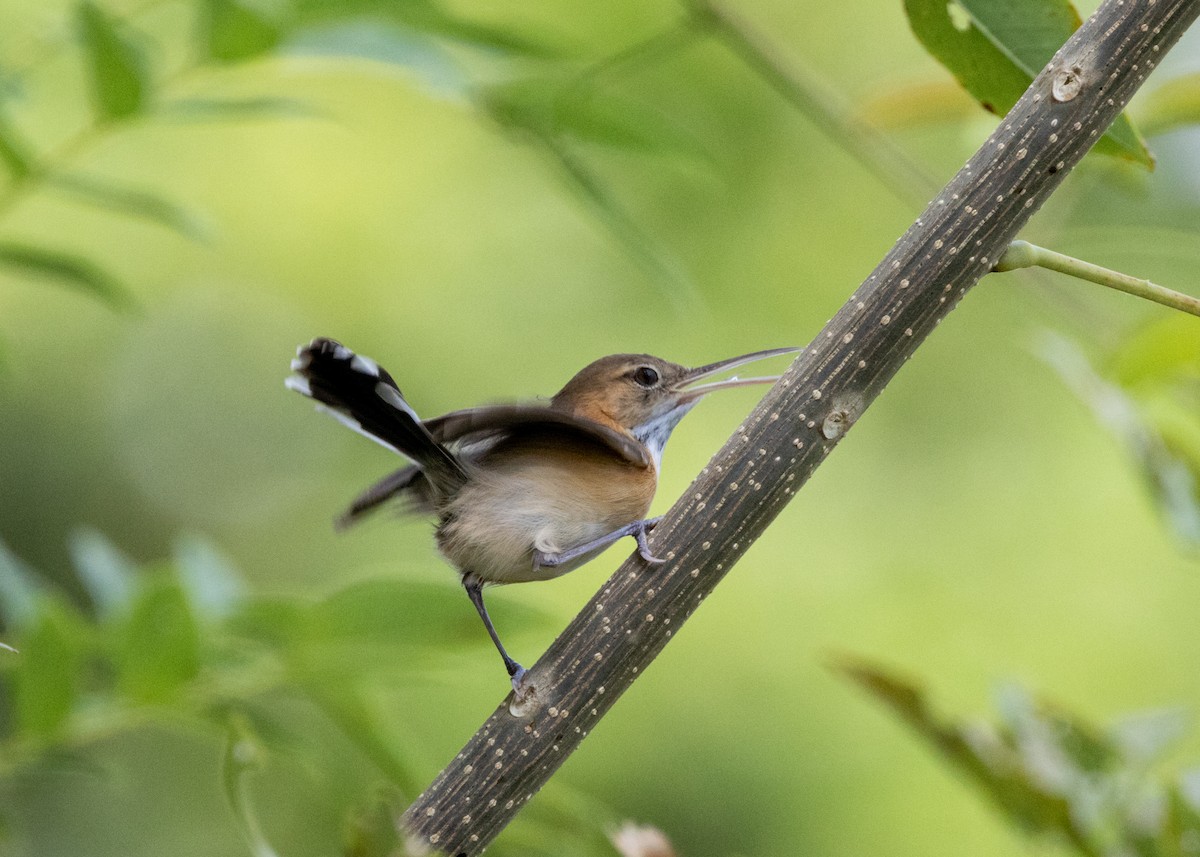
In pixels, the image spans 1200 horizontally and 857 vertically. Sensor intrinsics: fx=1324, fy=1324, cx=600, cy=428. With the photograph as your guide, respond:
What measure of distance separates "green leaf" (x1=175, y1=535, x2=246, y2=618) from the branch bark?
3.71ft

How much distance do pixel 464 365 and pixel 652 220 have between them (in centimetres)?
158

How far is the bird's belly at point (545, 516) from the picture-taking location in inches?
88.5

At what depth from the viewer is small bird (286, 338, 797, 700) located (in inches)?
75.9

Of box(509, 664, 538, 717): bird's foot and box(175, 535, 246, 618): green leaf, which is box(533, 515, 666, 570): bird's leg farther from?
box(175, 535, 246, 618): green leaf

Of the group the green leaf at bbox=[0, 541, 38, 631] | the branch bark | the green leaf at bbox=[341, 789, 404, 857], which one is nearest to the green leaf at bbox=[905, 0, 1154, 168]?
the branch bark

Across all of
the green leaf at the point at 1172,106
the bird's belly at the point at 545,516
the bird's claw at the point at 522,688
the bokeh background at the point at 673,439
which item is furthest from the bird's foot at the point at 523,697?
the bokeh background at the point at 673,439

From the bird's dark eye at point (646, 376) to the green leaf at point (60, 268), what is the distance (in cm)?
107

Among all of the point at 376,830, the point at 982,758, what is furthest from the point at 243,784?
the point at 982,758

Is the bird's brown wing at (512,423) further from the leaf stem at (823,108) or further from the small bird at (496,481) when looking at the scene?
the leaf stem at (823,108)

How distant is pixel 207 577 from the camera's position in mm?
2727

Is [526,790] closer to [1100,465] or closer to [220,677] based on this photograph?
[220,677]

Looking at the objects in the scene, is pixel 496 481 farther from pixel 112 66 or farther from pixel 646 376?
pixel 112 66

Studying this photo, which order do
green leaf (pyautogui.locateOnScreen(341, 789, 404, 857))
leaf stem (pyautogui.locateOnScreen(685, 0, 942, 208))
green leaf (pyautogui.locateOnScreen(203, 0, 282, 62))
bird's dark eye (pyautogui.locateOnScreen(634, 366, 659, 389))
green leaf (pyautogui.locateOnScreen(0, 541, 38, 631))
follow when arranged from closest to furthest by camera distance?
1. green leaf (pyautogui.locateOnScreen(341, 789, 404, 857))
2. green leaf (pyautogui.locateOnScreen(203, 0, 282, 62))
3. green leaf (pyautogui.locateOnScreen(0, 541, 38, 631))
4. leaf stem (pyautogui.locateOnScreen(685, 0, 942, 208))
5. bird's dark eye (pyautogui.locateOnScreen(634, 366, 659, 389))

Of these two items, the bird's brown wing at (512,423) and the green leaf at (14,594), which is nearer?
the bird's brown wing at (512,423)
